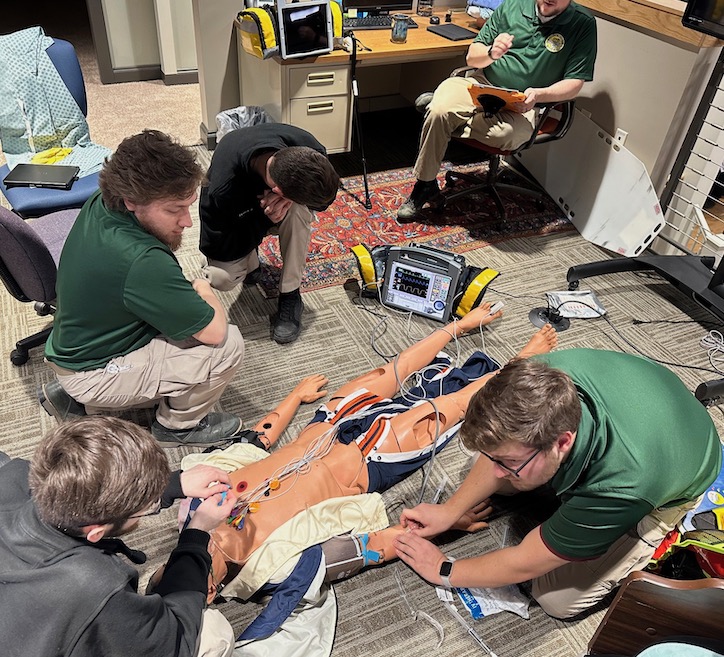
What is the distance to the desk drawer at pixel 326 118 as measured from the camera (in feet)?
10.4

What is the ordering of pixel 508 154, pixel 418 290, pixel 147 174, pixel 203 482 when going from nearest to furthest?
pixel 203 482 < pixel 147 174 < pixel 418 290 < pixel 508 154

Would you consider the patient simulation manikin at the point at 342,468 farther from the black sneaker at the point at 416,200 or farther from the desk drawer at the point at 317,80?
the desk drawer at the point at 317,80

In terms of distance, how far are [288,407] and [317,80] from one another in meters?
1.83

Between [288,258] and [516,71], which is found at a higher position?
[516,71]

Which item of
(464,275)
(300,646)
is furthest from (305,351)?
(300,646)

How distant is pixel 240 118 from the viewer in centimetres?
322

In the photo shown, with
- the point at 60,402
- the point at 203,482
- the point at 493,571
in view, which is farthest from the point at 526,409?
the point at 60,402

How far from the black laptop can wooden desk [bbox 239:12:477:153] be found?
1117mm

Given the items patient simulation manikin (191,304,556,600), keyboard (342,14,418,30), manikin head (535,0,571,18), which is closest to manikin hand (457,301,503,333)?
patient simulation manikin (191,304,556,600)

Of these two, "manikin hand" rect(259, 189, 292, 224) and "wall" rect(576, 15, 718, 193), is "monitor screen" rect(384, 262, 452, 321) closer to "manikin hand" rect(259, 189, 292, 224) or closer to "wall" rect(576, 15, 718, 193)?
"manikin hand" rect(259, 189, 292, 224)

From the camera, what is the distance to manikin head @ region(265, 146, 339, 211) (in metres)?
1.97

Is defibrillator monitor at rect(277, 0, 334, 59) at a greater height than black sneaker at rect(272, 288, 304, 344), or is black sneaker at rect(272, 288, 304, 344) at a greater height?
defibrillator monitor at rect(277, 0, 334, 59)

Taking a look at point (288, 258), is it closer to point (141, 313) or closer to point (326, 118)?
point (141, 313)

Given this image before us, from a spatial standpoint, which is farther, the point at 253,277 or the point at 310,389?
the point at 253,277
